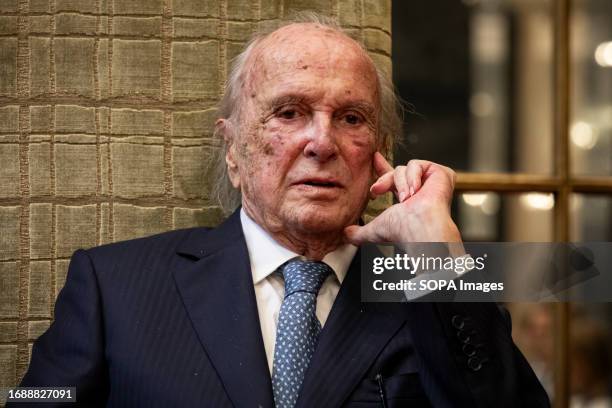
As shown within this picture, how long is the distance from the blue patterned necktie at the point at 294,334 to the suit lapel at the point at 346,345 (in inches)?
0.9

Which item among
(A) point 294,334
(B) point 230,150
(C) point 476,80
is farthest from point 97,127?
(C) point 476,80

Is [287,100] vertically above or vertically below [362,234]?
above

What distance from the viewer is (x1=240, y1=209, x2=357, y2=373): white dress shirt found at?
4.41 ft

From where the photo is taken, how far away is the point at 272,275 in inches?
54.8

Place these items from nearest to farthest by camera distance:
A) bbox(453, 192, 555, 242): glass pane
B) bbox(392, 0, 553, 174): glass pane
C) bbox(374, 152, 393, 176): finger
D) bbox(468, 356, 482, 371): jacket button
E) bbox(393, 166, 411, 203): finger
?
bbox(468, 356, 482, 371): jacket button < bbox(393, 166, 411, 203): finger < bbox(374, 152, 393, 176): finger < bbox(453, 192, 555, 242): glass pane < bbox(392, 0, 553, 174): glass pane

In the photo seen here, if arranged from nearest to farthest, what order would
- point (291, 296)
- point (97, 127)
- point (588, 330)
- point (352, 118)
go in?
point (291, 296) < point (352, 118) < point (97, 127) < point (588, 330)

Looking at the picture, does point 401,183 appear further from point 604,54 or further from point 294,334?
point 604,54

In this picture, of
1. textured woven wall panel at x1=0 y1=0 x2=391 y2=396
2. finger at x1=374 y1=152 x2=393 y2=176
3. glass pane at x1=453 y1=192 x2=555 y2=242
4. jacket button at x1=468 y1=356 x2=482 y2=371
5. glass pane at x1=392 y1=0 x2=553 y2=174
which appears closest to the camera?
jacket button at x1=468 y1=356 x2=482 y2=371

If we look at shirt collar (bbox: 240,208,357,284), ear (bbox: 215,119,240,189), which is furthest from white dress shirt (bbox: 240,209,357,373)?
ear (bbox: 215,119,240,189)

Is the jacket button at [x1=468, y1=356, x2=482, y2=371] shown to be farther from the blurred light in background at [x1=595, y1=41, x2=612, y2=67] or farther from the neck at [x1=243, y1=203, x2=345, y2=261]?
the blurred light in background at [x1=595, y1=41, x2=612, y2=67]

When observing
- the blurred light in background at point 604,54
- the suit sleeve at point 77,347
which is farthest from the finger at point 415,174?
the blurred light in background at point 604,54

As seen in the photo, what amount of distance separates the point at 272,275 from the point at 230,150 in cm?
28

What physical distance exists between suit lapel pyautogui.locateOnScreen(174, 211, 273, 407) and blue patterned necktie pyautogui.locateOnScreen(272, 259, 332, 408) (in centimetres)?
3

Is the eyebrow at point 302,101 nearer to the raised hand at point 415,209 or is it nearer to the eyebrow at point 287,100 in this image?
the eyebrow at point 287,100
